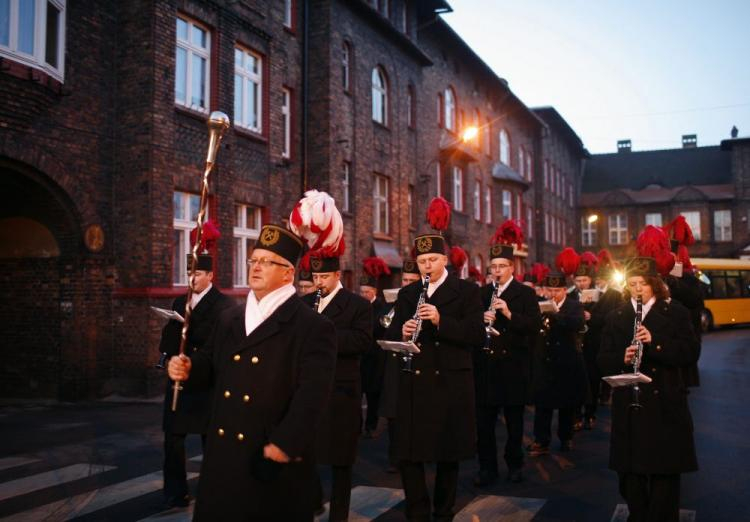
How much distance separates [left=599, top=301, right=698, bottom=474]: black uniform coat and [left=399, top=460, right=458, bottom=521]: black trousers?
1.17 metres

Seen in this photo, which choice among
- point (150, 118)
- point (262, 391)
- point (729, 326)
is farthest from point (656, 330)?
point (729, 326)

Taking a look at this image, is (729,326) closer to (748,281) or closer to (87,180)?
(748,281)

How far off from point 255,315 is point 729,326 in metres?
37.3

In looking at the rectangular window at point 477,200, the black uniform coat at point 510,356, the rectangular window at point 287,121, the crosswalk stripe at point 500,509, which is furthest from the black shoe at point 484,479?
the rectangular window at point 477,200

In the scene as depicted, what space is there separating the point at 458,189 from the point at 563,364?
23855mm

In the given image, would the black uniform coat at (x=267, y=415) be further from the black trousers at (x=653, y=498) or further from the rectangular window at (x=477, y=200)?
the rectangular window at (x=477, y=200)

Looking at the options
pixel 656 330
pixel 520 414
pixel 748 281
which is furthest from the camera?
pixel 748 281

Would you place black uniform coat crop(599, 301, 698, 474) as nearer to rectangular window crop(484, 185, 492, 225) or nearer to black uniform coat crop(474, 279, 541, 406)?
black uniform coat crop(474, 279, 541, 406)

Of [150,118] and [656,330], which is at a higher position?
[150,118]

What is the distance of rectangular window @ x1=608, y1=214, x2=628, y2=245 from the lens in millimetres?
66713

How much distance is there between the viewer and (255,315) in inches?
150

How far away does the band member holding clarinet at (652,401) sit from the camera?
16.4 feet

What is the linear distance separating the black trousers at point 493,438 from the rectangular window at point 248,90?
11616 mm

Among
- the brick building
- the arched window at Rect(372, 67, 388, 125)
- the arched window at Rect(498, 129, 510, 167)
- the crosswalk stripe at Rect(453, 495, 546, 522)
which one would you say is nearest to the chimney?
the brick building
